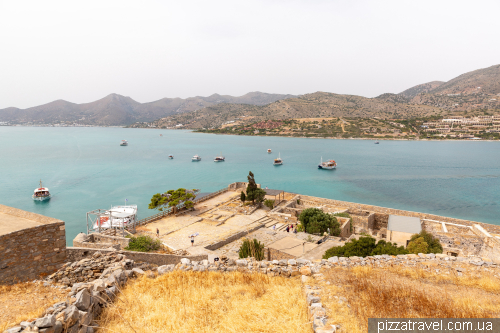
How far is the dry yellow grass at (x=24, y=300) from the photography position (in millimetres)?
4294

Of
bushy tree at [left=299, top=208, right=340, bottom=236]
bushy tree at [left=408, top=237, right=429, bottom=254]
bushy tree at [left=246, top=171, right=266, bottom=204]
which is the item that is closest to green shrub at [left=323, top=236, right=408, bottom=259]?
bushy tree at [left=408, top=237, right=429, bottom=254]

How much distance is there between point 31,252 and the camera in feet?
22.2

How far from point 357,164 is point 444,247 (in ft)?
183

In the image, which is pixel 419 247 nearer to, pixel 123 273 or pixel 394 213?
pixel 394 213

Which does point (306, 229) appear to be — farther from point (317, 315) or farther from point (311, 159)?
point (311, 159)

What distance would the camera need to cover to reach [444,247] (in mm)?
16766

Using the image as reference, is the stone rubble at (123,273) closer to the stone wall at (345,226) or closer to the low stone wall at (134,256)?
the low stone wall at (134,256)

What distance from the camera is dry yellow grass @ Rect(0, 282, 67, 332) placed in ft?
14.1

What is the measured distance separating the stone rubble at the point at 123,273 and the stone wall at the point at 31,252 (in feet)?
1.20

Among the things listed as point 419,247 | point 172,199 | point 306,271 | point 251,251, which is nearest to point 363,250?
point 419,247

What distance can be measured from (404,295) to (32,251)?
906 centimetres

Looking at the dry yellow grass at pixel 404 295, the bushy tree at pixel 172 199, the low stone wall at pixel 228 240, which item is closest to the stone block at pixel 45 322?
the dry yellow grass at pixel 404 295

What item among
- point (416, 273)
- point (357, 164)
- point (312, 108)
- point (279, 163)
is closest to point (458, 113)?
point (312, 108)

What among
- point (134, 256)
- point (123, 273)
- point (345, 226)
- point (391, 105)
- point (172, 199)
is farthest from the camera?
point (391, 105)
